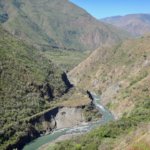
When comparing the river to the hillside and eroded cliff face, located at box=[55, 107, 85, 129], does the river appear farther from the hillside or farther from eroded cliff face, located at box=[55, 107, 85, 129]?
the hillside

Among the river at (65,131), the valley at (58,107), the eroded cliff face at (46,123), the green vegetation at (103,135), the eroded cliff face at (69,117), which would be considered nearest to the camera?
the green vegetation at (103,135)

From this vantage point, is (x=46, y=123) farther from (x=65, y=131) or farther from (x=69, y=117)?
(x=69, y=117)

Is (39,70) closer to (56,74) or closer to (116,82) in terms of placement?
(56,74)

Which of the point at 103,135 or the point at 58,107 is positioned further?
the point at 58,107

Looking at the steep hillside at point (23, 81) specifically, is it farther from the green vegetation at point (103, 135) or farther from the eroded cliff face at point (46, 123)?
the green vegetation at point (103, 135)

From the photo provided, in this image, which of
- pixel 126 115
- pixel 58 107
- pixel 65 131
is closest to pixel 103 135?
pixel 65 131

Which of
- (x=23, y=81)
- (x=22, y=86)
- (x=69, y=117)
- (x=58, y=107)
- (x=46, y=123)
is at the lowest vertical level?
(x=69, y=117)

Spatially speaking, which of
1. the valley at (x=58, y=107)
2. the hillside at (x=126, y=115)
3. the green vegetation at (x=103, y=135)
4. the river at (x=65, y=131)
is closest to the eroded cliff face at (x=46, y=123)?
the valley at (x=58, y=107)

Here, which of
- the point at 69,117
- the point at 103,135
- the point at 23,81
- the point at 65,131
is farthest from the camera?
the point at 23,81

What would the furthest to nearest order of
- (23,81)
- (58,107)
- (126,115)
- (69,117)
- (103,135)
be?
(23,81)
(58,107)
(69,117)
(126,115)
(103,135)

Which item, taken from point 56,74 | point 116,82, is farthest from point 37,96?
point 116,82

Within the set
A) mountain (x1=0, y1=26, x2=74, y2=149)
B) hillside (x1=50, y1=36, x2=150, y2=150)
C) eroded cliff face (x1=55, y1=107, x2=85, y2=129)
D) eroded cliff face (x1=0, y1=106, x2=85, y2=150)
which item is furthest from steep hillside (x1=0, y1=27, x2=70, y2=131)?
hillside (x1=50, y1=36, x2=150, y2=150)

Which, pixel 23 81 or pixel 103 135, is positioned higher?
pixel 23 81
